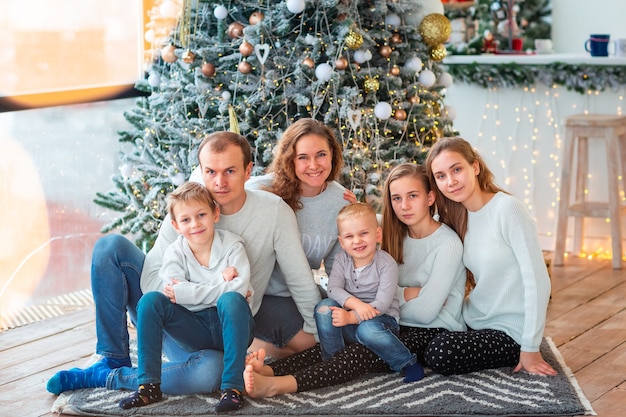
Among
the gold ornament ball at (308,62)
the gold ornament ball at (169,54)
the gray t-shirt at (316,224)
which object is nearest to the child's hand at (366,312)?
the gray t-shirt at (316,224)

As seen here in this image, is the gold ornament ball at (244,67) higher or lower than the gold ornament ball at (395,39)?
lower

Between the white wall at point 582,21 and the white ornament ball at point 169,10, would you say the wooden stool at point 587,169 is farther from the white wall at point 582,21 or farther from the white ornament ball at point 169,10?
the white ornament ball at point 169,10

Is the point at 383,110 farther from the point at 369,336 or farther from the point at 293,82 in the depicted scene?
the point at 369,336

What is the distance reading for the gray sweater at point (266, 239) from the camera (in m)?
3.03

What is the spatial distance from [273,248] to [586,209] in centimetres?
221

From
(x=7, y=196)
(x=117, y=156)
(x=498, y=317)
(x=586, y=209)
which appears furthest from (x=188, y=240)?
(x=586, y=209)

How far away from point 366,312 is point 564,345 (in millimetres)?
850

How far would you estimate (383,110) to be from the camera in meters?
3.76

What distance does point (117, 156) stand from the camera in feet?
15.2

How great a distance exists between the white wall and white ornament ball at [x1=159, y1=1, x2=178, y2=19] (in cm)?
276

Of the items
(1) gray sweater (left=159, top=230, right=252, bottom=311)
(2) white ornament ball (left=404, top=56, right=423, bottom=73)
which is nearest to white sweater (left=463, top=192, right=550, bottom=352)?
(1) gray sweater (left=159, top=230, right=252, bottom=311)

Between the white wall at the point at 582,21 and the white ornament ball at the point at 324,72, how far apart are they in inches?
102

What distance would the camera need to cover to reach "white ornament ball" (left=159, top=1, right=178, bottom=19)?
396cm

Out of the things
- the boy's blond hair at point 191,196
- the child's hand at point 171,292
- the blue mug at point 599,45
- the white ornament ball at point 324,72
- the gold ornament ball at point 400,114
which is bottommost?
the child's hand at point 171,292
